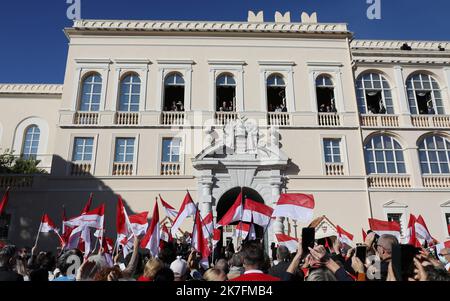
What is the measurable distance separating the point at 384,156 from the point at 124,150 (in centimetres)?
1470

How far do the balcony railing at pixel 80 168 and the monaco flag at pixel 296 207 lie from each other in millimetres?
12839

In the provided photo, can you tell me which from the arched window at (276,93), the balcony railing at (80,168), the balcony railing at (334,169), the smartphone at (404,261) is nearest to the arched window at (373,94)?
the balcony railing at (334,169)

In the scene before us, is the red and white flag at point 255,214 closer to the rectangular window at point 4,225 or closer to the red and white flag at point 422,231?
the red and white flag at point 422,231

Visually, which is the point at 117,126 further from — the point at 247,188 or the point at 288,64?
the point at 288,64

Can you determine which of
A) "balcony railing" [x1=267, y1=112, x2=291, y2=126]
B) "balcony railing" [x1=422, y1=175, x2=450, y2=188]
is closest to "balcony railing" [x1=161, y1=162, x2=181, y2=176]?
"balcony railing" [x1=267, y1=112, x2=291, y2=126]

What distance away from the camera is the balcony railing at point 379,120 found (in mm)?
19812

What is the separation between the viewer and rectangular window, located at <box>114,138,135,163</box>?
1858 centimetres

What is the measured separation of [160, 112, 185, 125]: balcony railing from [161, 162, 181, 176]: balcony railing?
2411 millimetres

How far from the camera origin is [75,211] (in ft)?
56.5

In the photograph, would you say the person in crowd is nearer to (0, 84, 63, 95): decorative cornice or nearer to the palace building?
the palace building

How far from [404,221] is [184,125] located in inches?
507

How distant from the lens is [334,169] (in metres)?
18.8

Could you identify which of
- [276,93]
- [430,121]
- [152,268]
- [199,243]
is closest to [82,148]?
[276,93]

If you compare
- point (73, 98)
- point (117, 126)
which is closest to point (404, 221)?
point (117, 126)
